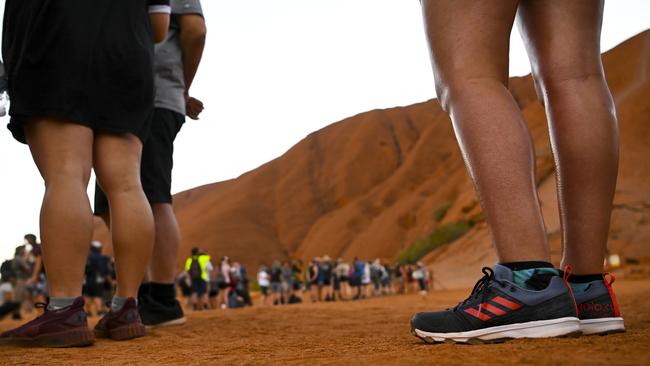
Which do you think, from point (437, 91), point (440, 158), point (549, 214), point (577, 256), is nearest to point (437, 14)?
point (437, 91)

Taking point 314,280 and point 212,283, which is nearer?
point 212,283

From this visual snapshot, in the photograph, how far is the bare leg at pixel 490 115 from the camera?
1.85m

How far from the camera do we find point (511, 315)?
1771 mm

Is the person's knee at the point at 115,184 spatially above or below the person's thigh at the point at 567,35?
below

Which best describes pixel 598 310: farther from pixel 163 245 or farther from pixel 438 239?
pixel 438 239

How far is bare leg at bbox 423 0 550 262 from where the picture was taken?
1.85 m

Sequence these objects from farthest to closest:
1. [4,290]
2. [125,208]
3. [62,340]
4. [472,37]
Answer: [4,290], [125,208], [62,340], [472,37]

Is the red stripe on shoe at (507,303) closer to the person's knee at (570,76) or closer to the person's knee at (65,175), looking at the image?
the person's knee at (570,76)

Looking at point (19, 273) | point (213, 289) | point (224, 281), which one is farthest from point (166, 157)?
point (213, 289)

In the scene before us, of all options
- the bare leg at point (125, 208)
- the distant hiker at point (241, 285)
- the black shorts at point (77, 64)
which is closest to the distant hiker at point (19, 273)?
the distant hiker at point (241, 285)

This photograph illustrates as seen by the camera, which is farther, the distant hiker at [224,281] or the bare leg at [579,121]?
the distant hiker at [224,281]

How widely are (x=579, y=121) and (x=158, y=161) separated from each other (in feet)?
8.67

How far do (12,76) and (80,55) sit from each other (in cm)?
30

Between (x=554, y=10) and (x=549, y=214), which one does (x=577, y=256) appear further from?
(x=549, y=214)
